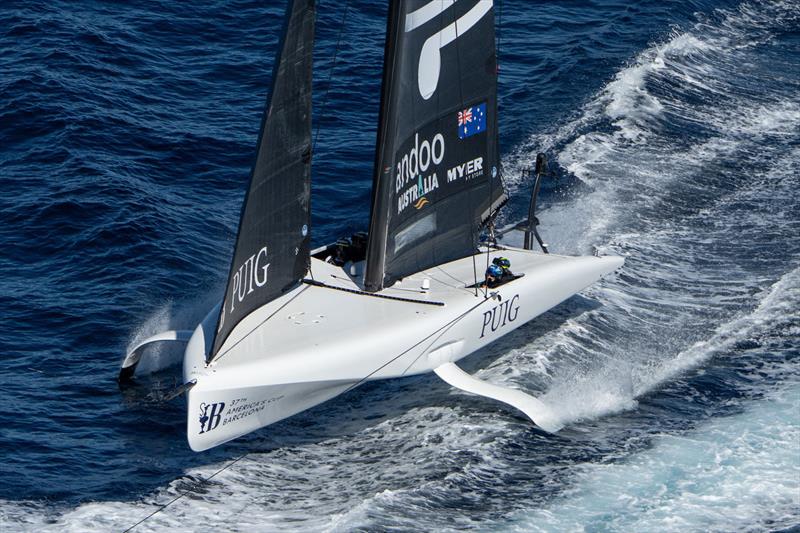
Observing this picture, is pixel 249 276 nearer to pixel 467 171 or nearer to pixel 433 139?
pixel 433 139

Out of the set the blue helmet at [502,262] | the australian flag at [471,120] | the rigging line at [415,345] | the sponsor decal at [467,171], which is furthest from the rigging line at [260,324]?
the australian flag at [471,120]

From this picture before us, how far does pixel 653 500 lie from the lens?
2055 cm

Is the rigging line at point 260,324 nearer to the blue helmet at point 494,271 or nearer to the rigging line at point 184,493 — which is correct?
the rigging line at point 184,493

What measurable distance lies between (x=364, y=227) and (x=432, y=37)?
23.8 feet

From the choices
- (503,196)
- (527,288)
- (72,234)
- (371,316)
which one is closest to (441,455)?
(371,316)

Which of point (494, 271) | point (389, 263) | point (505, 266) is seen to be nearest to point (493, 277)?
point (494, 271)

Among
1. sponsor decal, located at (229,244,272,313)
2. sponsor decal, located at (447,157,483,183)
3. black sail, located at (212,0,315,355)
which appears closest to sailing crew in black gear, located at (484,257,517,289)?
sponsor decal, located at (447,157,483,183)

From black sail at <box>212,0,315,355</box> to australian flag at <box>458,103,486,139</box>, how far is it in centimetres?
340

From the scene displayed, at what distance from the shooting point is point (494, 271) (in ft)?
81.7

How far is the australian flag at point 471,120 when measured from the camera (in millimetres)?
24969

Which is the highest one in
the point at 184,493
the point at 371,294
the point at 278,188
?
the point at 278,188

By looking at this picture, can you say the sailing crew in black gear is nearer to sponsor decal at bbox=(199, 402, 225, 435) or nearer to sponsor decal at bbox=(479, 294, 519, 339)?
sponsor decal at bbox=(479, 294, 519, 339)

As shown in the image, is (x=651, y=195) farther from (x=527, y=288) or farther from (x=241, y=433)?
(x=241, y=433)

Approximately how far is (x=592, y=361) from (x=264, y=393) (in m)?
6.72
